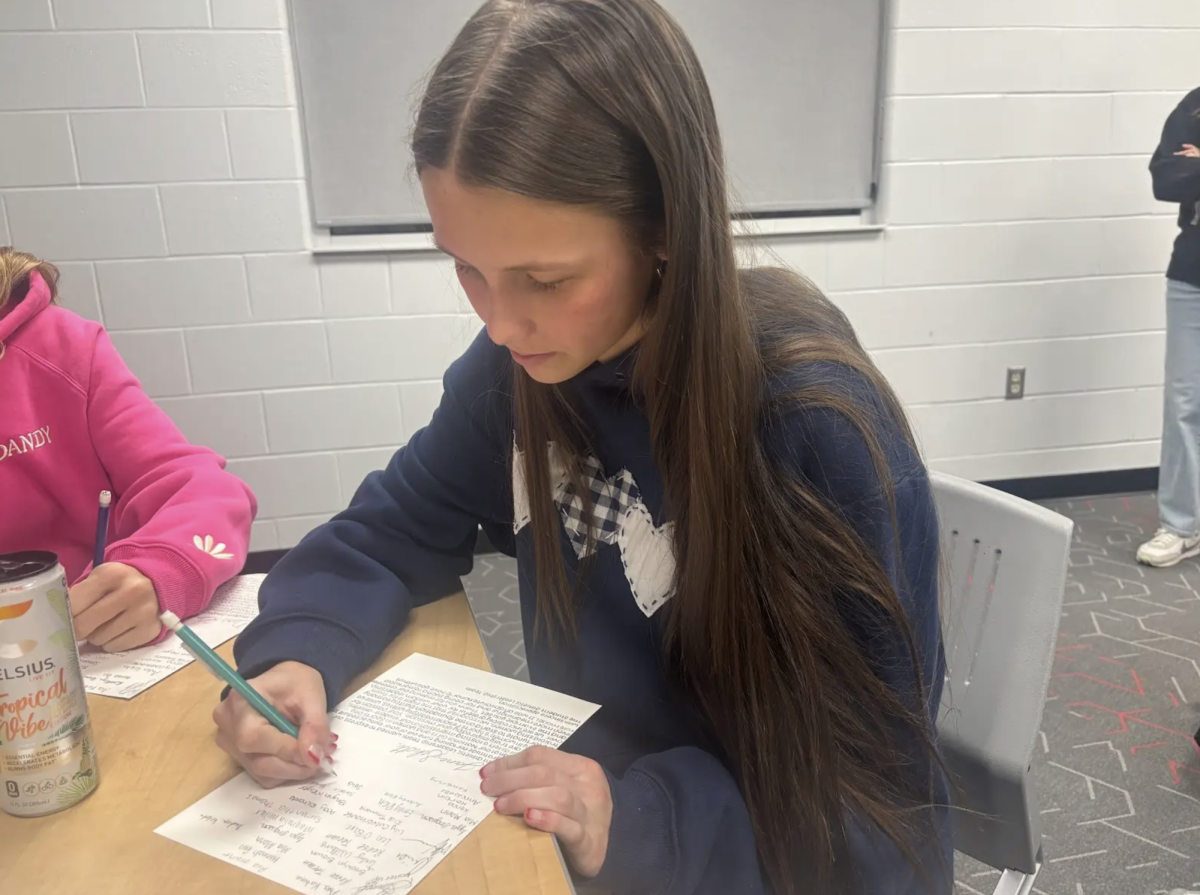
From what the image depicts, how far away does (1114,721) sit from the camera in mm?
1864

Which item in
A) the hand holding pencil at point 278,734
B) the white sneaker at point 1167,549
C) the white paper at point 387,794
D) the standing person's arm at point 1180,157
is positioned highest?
the standing person's arm at point 1180,157

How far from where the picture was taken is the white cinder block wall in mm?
2209

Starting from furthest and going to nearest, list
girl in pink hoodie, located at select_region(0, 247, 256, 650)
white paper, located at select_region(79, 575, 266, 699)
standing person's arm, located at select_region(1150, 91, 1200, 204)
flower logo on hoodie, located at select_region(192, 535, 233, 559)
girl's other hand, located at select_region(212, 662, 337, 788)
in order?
standing person's arm, located at select_region(1150, 91, 1200, 204) < girl in pink hoodie, located at select_region(0, 247, 256, 650) < flower logo on hoodie, located at select_region(192, 535, 233, 559) < white paper, located at select_region(79, 575, 266, 699) < girl's other hand, located at select_region(212, 662, 337, 788)

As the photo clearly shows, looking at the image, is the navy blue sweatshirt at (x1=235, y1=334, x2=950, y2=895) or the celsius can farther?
the navy blue sweatshirt at (x1=235, y1=334, x2=950, y2=895)

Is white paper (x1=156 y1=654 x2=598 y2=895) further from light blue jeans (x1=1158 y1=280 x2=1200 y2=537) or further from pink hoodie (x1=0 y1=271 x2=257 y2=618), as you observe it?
light blue jeans (x1=1158 y1=280 x2=1200 y2=537)

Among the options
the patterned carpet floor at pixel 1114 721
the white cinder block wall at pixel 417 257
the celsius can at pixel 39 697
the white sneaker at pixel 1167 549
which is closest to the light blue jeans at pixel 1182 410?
the white sneaker at pixel 1167 549

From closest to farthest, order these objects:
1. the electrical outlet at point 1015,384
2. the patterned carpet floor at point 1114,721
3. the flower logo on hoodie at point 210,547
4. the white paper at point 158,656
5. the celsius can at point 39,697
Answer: the celsius can at point 39,697 → the white paper at point 158,656 → the flower logo on hoodie at point 210,547 → the patterned carpet floor at point 1114,721 → the electrical outlet at point 1015,384

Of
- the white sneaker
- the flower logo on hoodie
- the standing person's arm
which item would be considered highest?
the standing person's arm

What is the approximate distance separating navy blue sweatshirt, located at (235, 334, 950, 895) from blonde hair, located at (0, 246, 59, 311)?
0.54m

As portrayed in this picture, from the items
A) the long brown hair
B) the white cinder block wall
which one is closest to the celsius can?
the long brown hair

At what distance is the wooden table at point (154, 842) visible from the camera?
1.84ft

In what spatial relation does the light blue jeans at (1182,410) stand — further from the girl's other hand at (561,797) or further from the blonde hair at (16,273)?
the blonde hair at (16,273)

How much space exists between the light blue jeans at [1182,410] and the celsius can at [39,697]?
2.77m

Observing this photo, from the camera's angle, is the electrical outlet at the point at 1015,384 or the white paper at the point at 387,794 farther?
the electrical outlet at the point at 1015,384
